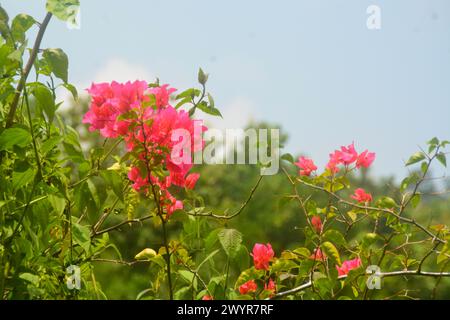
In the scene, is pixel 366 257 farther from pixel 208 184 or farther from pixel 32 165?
pixel 208 184

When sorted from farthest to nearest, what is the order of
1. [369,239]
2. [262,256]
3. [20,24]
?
[262,256] → [369,239] → [20,24]

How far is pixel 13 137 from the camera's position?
1.01m

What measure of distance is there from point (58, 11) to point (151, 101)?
232 mm

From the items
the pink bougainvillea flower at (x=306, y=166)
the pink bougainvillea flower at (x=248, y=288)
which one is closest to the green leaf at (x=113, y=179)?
the pink bougainvillea flower at (x=248, y=288)

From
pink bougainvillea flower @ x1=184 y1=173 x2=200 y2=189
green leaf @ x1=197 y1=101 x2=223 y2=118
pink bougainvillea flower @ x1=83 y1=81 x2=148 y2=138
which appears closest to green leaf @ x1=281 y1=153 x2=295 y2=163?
pink bougainvillea flower @ x1=184 y1=173 x2=200 y2=189

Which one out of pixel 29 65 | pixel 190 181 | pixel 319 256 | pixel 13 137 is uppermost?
pixel 29 65

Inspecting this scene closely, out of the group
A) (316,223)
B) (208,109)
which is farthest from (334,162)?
(208,109)

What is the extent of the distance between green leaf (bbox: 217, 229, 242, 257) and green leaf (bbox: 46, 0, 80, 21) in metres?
0.49

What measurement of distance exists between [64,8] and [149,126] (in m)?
0.26

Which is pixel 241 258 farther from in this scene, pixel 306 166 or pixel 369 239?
pixel 306 166

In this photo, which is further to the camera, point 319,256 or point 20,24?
point 319,256

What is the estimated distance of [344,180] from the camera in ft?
6.18

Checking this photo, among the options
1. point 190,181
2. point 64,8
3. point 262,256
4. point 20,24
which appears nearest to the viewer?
point 64,8
